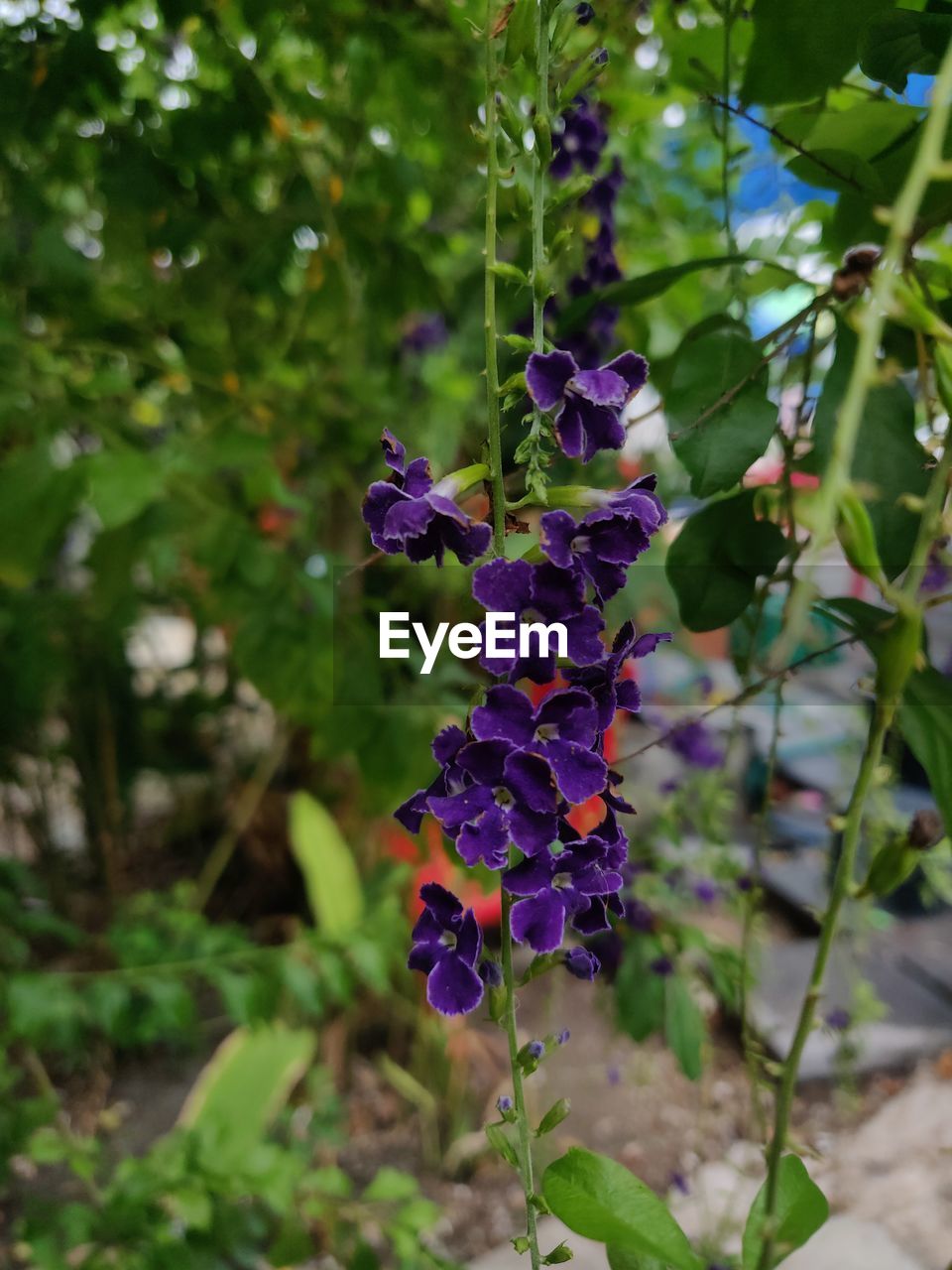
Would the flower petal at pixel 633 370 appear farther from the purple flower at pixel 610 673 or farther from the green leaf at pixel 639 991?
the green leaf at pixel 639 991

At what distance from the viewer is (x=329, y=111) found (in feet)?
2.78

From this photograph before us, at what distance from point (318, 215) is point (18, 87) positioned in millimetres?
270

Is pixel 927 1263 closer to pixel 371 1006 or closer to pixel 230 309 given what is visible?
pixel 371 1006

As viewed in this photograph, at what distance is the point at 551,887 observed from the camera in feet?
1.10

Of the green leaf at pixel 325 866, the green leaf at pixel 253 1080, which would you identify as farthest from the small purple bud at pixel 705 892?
the green leaf at pixel 253 1080

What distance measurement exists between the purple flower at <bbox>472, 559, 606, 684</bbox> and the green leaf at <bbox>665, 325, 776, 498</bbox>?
136mm

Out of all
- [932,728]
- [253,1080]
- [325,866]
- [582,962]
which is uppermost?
[932,728]

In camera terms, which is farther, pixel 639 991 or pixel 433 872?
pixel 433 872

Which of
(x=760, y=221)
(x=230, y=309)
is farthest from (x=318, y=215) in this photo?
(x=760, y=221)

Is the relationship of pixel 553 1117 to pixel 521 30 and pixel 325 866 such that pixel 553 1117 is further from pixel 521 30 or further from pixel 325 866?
pixel 325 866

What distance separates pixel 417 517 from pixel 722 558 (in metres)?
0.23

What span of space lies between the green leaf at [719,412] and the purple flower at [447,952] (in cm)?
22

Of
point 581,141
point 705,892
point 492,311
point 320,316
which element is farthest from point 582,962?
point 705,892

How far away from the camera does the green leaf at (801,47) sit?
1.39 feet
